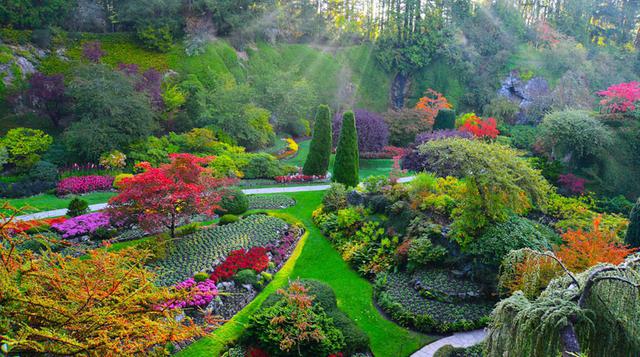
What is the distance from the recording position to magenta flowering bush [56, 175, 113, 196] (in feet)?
62.3

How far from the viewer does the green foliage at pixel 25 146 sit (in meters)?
20.3

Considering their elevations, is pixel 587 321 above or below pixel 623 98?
below

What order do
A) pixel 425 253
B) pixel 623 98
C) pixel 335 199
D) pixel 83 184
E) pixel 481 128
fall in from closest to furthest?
pixel 425 253
pixel 335 199
pixel 83 184
pixel 623 98
pixel 481 128

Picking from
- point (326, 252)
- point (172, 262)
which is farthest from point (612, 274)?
point (172, 262)

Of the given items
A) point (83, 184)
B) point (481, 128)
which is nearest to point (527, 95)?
point (481, 128)

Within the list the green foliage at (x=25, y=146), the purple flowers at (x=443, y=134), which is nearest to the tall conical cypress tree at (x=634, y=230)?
the purple flowers at (x=443, y=134)

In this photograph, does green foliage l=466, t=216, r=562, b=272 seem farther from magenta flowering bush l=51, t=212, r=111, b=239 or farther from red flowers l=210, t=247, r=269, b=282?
magenta flowering bush l=51, t=212, r=111, b=239

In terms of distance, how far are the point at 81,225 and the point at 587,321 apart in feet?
49.1

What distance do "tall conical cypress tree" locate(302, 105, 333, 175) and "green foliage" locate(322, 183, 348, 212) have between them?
5099 millimetres

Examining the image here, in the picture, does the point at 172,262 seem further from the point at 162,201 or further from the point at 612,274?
the point at 612,274

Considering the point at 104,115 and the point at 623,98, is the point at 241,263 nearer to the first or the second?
the point at 104,115

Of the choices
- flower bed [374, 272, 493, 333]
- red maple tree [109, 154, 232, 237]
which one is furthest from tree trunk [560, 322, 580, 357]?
red maple tree [109, 154, 232, 237]

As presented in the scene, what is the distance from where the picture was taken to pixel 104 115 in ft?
71.9

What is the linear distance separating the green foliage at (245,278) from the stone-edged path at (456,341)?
473cm
